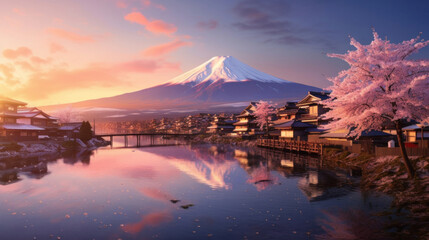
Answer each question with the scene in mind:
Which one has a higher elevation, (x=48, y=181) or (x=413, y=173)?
(x=413, y=173)

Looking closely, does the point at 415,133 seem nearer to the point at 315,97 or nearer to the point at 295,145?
the point at 295,145

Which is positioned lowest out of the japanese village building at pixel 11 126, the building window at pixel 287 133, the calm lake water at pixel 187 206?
the calm lake water at pixel 187 206

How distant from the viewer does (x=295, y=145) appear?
45.0 metres

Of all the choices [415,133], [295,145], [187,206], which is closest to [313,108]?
[295,145]

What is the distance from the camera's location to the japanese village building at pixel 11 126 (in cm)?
4790

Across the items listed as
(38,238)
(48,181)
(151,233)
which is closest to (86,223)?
(38,238)

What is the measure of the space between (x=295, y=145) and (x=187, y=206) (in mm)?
33167

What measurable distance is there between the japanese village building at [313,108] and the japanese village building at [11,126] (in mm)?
52955

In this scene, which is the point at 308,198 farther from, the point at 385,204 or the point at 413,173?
the point at 413,173

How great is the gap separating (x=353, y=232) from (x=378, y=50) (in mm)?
12303

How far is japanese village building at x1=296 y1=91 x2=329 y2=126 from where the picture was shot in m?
52.8

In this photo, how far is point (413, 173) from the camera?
16672 mm

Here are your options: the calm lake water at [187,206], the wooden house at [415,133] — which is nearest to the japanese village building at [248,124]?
the wooden house at [415,133]

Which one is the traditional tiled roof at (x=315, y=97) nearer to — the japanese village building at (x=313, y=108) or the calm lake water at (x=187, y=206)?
the japanese village building at (x=313, y=108)
